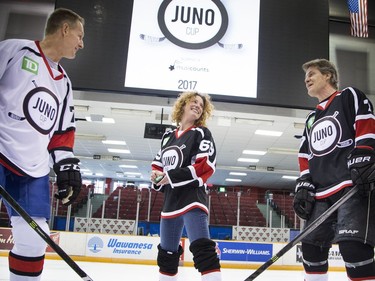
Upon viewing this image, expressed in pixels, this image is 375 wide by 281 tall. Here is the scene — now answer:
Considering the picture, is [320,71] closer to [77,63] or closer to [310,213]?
[310,213]

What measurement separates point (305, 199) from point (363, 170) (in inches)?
14.6

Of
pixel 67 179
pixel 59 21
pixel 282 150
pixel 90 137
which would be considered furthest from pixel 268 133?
pixel 67 179

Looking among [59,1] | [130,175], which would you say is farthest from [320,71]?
[130,175]

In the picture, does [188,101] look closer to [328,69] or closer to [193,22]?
[328,69]

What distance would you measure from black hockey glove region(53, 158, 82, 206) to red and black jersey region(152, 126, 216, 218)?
0.61m

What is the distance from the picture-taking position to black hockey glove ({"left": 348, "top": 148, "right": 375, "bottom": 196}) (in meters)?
1.52

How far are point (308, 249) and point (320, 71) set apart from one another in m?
0.93

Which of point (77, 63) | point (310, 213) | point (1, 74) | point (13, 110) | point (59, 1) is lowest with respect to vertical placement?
point (310, 213)

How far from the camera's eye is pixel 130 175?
59.7 feet

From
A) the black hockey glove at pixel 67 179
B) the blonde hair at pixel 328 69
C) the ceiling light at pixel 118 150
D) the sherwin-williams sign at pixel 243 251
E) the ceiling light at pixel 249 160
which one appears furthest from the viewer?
the ceiling light at pixel 249 160

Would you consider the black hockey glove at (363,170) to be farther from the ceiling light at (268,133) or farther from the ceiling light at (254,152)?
the ceiling light at (254,152)

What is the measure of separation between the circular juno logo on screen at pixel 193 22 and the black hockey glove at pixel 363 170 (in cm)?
343

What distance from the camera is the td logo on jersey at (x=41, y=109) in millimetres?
1498

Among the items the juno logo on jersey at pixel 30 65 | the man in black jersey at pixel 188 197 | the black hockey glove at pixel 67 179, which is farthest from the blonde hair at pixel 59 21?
the man in black jersey at pixel 188 197
